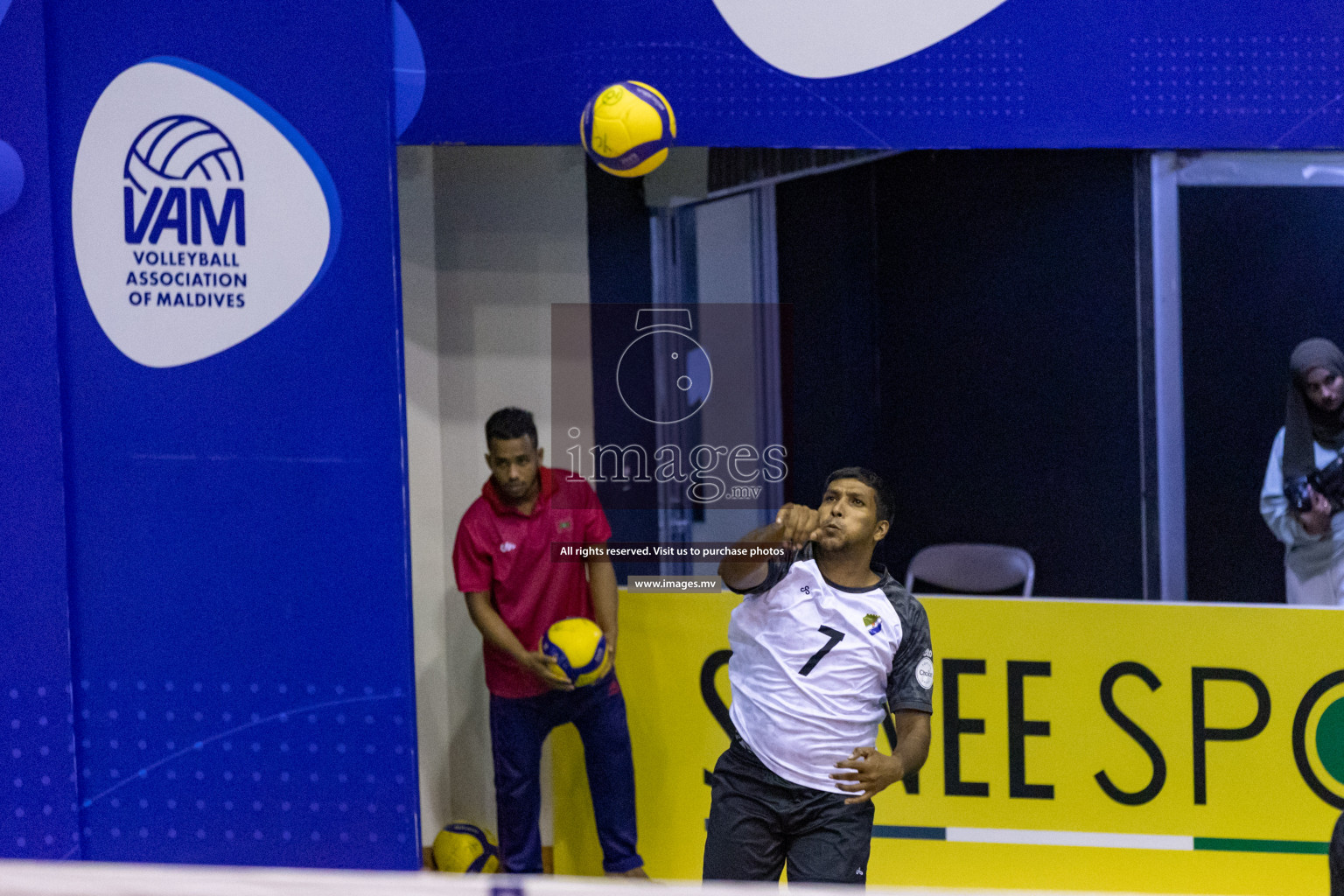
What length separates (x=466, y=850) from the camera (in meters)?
4.45

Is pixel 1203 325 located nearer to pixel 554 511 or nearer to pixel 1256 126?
pixel 1256 126

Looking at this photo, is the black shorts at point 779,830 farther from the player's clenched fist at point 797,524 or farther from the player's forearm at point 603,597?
the player's forearm at point 603,597

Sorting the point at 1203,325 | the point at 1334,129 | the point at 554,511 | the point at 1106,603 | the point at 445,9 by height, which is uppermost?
the point at 445,9

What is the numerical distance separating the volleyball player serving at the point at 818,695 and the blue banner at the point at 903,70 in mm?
1150

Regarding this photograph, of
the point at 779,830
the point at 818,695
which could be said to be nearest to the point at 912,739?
the point at 818,695

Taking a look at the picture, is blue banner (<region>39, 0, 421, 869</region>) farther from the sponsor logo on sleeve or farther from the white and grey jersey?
the sponsor logo on sleeve

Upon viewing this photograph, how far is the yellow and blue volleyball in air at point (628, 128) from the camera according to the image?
3.56 meters

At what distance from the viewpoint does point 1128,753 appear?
417 centimetres

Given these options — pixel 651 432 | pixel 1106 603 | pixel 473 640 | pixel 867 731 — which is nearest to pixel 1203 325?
pixel 1106 603

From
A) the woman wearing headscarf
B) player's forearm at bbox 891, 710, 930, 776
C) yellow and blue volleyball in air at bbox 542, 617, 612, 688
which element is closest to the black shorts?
player's forearm at bbox 891, 710, 930, 776

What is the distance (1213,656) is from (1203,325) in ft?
6.71

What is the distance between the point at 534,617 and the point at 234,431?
1207 mm

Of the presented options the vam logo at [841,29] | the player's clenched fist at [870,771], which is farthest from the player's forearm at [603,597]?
the vam logo at [841,29]

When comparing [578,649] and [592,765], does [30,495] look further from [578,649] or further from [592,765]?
[592,765]
